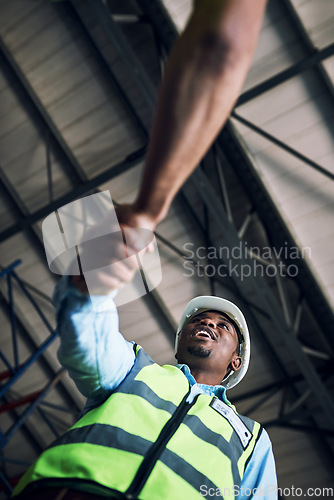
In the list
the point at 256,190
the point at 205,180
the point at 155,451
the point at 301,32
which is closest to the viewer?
the point at 155,451

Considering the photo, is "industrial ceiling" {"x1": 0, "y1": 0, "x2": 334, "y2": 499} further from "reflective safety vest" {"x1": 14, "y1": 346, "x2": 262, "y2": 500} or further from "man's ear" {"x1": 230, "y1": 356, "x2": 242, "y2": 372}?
"reflective safety vest" {"x1": 14, "y1": 346, "x2": 262, "y2": 500}

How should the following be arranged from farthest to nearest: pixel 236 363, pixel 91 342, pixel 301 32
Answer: pixel 301 32 → pixel 236 363 → pixel 91 342

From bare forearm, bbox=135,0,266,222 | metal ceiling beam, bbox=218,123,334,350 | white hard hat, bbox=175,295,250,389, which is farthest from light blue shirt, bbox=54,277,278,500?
metal ceiling beam, bbox=218,123,334,350

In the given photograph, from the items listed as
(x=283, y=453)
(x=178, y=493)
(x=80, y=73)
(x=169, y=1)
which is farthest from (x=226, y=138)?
(x=283, y=453)

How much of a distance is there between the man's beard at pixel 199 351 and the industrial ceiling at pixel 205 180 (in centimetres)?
342

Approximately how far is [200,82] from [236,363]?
3.03 meters

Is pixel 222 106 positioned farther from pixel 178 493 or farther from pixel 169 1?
pixel 169 1

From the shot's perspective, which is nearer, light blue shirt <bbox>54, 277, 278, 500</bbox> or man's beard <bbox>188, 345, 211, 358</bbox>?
light blue shirt <bbox>54, 277, 278, 500</bbox>

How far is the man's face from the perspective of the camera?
301 cm

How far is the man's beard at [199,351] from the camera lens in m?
3.01

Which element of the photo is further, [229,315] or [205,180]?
[205,180]

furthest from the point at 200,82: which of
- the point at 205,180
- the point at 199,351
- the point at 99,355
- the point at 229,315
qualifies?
the point at 205,180

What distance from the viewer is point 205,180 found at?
630 cm

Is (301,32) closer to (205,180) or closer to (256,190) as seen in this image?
(256,190)
